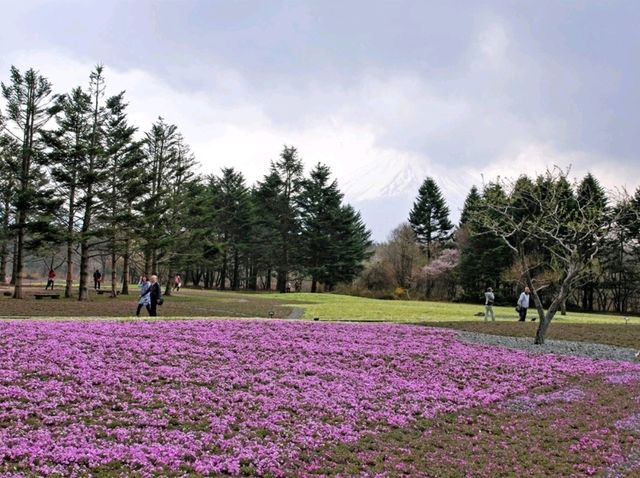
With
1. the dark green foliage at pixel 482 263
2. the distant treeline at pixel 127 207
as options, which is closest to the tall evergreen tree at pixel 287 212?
the distant treeline at pixel 127 207

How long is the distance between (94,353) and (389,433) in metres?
8.17

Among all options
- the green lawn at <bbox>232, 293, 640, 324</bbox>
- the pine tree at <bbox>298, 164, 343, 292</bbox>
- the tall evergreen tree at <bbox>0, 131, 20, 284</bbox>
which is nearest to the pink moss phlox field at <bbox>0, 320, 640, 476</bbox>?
the green lawn at <bbox>232, 293, 640, 324</bbox>

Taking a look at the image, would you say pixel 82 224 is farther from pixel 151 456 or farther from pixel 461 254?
pixel 461 254

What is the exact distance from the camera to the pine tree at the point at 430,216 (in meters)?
90.9

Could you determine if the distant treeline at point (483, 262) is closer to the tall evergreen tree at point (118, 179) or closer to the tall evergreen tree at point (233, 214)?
the tall evergreen tree at point (233, 214)

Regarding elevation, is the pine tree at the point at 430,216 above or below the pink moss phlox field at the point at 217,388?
above

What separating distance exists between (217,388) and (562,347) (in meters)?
16.3

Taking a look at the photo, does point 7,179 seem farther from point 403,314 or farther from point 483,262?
point 483,262

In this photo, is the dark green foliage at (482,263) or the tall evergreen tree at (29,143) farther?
the dark green foliage at (482,263)

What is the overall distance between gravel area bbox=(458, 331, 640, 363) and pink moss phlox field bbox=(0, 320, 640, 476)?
170cm

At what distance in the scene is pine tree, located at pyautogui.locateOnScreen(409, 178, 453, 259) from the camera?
298ft

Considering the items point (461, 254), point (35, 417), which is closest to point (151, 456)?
point (35, 417)

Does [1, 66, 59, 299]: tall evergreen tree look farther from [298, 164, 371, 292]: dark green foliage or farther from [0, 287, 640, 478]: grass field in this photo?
[298, 164, 371, 292]: dark green foliage

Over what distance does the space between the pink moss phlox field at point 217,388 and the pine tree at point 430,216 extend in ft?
231
